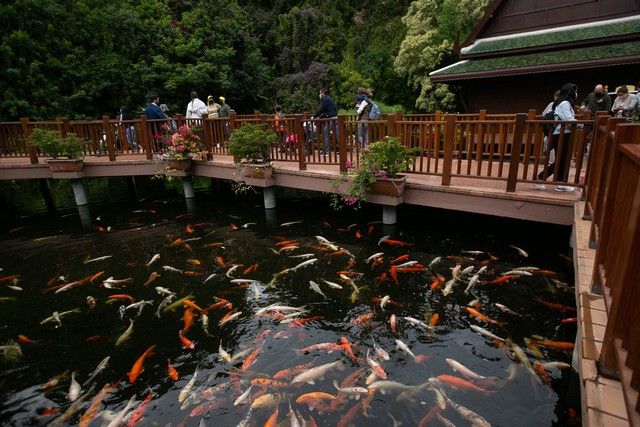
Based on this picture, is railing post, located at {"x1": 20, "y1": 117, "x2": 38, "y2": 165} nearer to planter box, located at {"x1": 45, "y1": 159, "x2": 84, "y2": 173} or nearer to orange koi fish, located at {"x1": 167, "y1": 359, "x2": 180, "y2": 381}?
planter box, located at {"x1": 45, "y1": 159, "x2": 84, "y2": 173}

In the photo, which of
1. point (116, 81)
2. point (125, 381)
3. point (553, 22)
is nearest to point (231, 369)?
point (125, 381)

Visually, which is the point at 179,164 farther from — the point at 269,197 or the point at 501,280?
the point at 501,280

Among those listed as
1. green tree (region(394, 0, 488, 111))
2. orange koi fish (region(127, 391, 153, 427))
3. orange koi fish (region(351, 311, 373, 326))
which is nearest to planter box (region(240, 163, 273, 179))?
orange koi fish (region(351, 311, 373, 326))

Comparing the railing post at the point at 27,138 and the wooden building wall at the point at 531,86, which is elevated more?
the wooden building wall at the point at 531,86

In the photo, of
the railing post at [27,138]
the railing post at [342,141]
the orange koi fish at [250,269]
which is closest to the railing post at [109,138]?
the railing post at [27,138]

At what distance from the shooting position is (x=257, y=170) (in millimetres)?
9172

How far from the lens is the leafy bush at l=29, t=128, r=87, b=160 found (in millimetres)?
10422

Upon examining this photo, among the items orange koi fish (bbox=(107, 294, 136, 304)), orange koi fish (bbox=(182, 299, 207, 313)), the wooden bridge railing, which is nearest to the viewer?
the wooden bridge railing

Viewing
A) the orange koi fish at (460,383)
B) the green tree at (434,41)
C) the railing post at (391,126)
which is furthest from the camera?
the green tree at (434,41)

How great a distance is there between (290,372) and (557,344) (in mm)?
2994

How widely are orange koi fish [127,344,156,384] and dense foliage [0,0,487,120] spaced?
1557cm

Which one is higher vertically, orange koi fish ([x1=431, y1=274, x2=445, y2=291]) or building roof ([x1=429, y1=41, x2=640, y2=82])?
building roof ([x1=429, y1=41, x2=640, y2=82])

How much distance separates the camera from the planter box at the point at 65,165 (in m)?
10.7

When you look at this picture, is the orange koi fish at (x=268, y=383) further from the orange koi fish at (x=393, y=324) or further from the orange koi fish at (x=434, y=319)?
the orange koi fish at (x=434, y=319)
